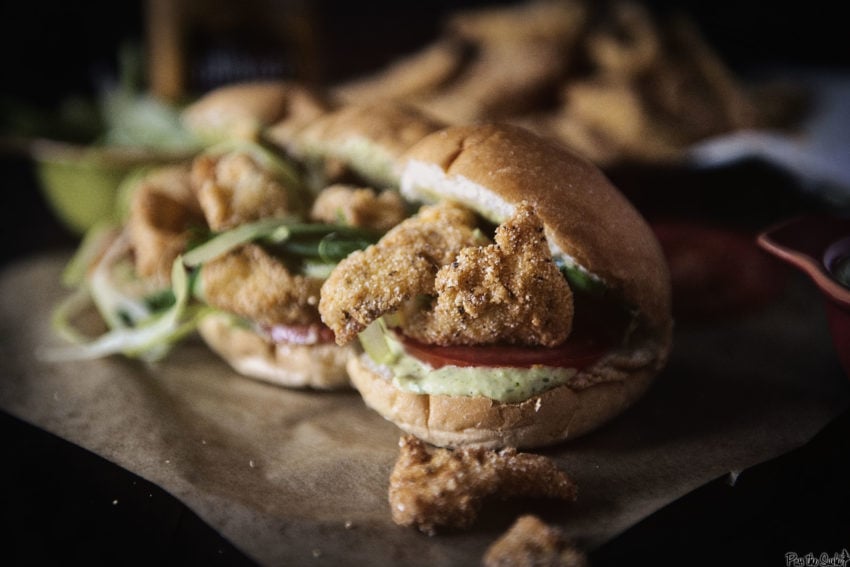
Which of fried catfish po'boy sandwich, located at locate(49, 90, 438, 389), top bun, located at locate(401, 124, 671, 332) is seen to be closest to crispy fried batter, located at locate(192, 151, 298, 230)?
fried catfish po'boy sandwich, located at locate(49, 90, 438, 389)

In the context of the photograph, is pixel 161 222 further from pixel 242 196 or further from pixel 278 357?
pixel 278 357

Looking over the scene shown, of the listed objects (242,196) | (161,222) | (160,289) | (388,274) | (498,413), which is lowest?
(160,289)

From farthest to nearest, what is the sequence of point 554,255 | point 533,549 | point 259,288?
point 259,288
point 554,255
point 533,549

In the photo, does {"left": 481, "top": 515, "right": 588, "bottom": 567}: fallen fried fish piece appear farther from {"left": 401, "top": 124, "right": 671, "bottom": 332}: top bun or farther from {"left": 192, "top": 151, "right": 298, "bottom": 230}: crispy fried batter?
{"left": 192, "top": 151, "right": 298, "bottom": 230}: crispy fried batter

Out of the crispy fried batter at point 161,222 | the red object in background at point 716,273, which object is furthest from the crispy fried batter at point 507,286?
the red object in background at point 716,273

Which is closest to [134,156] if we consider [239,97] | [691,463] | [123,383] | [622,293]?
[239,97]

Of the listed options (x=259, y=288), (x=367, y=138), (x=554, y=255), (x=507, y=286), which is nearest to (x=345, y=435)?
(x=259, y=288)

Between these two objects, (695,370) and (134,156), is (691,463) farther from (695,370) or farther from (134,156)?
(134,156)
